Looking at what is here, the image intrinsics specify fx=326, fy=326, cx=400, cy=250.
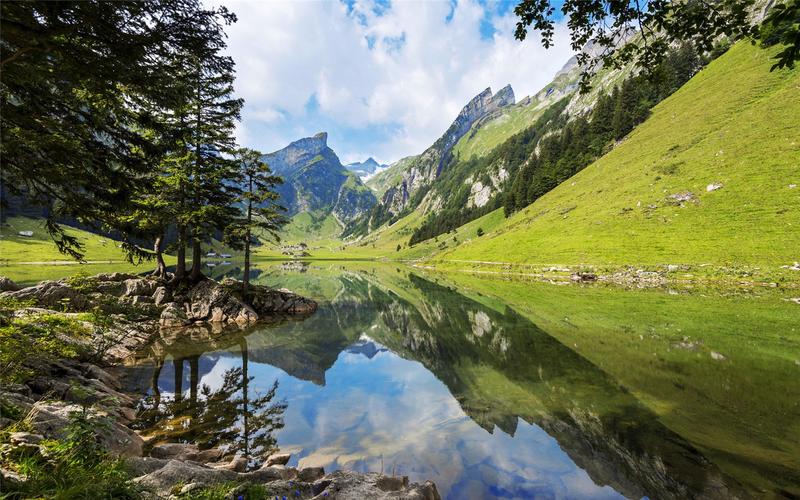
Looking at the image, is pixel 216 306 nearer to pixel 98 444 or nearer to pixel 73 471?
pixel 98 444

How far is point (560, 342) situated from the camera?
21.6 metres

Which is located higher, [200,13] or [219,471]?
[200,13]

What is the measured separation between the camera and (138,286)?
95.8ft

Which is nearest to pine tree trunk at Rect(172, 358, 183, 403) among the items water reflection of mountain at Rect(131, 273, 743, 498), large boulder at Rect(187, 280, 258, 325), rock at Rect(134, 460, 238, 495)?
water reflection of mountain at Rect(131, 273, 743, 498)

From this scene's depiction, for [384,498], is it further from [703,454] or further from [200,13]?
[200,13]

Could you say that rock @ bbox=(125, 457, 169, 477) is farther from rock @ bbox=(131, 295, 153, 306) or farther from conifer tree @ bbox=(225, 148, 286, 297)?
conifer tree @ bbox=(225, 148, 286, 297)

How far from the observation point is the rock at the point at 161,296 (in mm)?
28092

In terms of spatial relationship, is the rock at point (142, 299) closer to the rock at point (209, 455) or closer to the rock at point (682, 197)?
the rock at point (209, 455)

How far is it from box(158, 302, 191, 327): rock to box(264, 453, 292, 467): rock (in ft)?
71.9

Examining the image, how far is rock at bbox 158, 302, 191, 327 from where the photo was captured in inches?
1025

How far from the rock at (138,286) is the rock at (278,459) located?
27.0 metres

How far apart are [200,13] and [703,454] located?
17.8 m

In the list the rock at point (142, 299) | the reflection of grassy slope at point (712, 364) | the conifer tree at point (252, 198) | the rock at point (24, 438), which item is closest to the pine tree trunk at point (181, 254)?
the rock at point (142, 299)

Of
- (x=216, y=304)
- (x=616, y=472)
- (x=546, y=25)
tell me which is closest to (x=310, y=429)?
(x=616, y=472)
